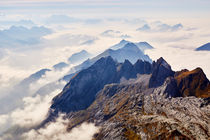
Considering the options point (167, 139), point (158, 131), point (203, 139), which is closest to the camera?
point (203, 139)

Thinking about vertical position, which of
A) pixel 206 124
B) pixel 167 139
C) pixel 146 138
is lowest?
pixel 146 138

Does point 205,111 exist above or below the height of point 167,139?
above

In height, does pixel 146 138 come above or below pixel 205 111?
below

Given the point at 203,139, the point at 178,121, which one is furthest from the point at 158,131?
the point at 203,139

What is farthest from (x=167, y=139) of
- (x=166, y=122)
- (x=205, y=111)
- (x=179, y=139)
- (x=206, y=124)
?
(x=205, y=111)

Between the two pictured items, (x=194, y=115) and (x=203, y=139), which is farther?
(x=194, y=115)

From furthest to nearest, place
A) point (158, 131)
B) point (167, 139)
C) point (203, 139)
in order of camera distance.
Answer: point (158, 131) < point (167, 139) < point (203, 139)

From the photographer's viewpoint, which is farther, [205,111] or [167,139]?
[205,111]

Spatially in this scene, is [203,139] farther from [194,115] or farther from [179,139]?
[194,115]

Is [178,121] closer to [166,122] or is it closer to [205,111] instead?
[166,122]
